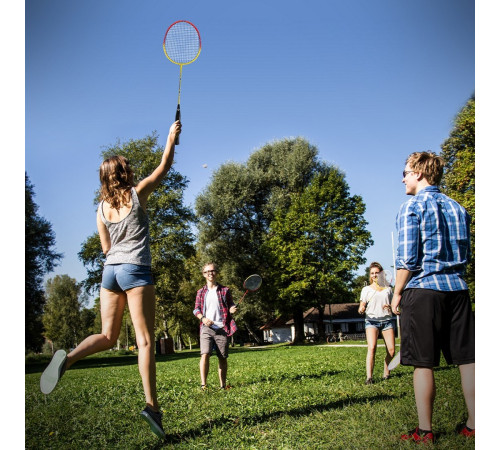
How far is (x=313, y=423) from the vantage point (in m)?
3.09

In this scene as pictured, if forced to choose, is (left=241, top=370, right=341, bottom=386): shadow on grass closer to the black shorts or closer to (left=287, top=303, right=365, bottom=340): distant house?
the black shorts

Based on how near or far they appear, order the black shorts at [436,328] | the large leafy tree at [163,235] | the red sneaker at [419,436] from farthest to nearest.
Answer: the large leafy tree at [163,235] < the black shorts at [436,328] < the red sneaker at [419,436]

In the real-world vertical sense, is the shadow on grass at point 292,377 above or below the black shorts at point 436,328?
below

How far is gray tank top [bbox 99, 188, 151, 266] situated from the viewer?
3.01 meters

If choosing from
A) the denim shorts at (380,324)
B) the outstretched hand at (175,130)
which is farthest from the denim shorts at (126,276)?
the denim shorts at (380,324)

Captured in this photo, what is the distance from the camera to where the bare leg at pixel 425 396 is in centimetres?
268

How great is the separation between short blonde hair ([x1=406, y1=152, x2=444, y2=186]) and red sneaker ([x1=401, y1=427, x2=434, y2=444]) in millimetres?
1548

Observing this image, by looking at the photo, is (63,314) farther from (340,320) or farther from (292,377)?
(340,320)

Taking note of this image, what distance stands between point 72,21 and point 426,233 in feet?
11.6

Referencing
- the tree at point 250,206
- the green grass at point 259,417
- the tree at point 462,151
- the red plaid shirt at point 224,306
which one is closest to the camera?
the green grass at point 259,417

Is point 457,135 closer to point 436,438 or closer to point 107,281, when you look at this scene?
point 436,438

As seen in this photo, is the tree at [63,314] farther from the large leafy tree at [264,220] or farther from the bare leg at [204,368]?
the bare leg at [204,368]
